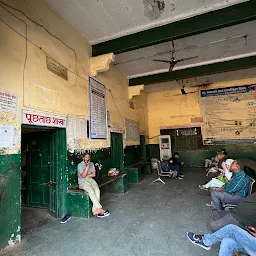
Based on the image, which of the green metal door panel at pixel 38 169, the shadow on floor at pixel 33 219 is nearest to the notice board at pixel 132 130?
the green metal door panel at pixel 38 169

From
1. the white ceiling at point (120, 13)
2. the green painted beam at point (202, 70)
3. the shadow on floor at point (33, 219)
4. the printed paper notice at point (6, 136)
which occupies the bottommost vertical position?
the shadow on floor at point (33, 219)

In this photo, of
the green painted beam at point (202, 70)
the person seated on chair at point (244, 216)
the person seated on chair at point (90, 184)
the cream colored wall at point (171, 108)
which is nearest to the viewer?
the person seated on chair at point (244, 216)

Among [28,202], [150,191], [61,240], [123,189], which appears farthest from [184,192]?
[28,202]

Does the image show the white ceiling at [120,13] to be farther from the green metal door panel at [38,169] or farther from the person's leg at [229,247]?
the person's leg at [229,247]

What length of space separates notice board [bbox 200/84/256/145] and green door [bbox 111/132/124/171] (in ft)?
14.6

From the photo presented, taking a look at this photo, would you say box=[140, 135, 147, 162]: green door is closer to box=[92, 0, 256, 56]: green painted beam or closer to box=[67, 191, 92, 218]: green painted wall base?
box=[92, 0, 256, 56]: green painted beam

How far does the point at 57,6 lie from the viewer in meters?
3.42

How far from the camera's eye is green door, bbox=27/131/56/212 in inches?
151

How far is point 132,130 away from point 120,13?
172 inches

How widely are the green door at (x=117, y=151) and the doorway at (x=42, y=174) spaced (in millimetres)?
2172

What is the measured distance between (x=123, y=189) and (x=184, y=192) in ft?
5.40

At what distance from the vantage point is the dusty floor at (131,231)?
2.39 meters

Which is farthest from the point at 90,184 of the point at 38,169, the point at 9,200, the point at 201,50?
the point at 201,50

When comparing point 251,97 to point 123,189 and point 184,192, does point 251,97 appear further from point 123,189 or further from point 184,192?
point 123,189
